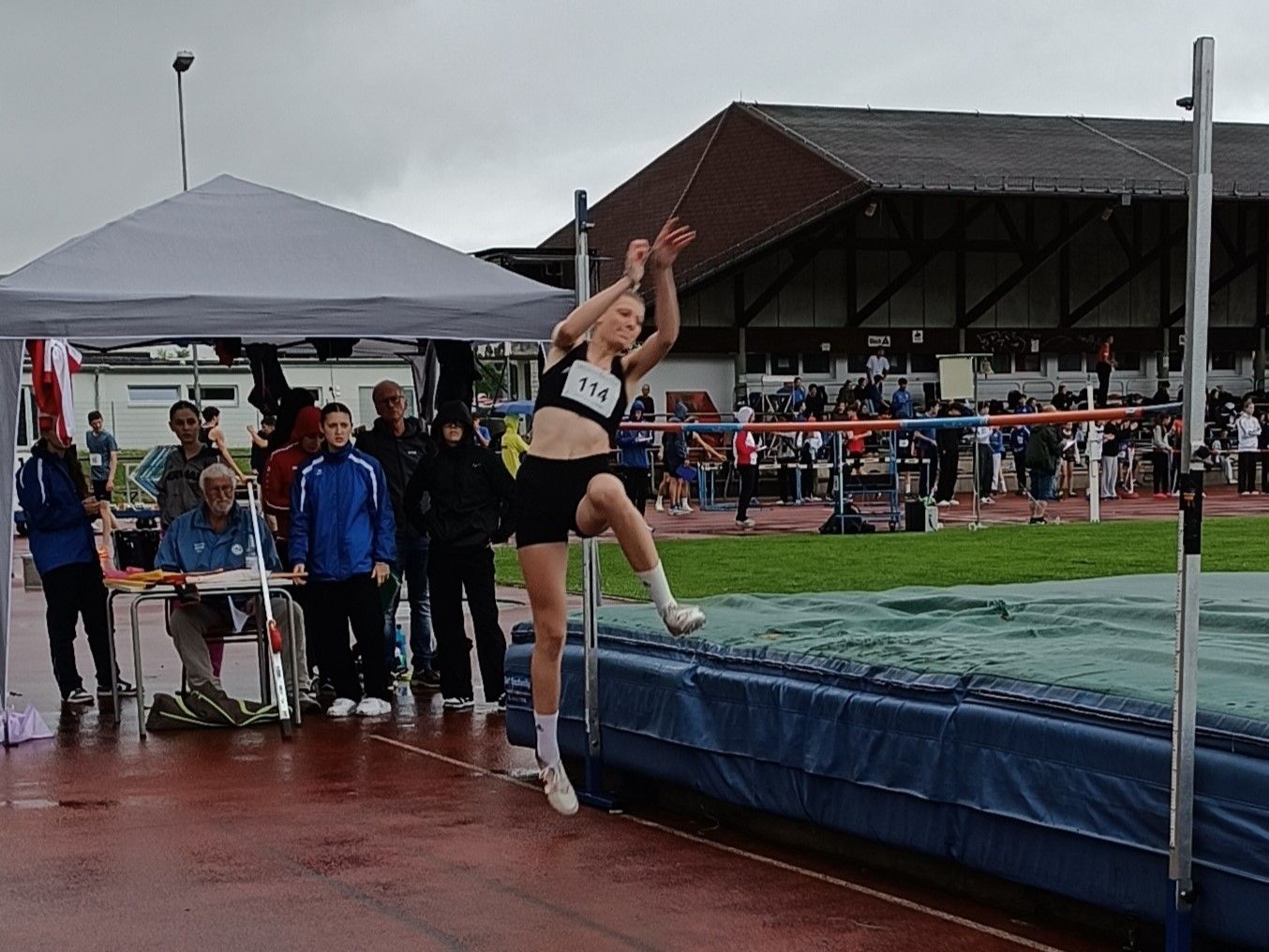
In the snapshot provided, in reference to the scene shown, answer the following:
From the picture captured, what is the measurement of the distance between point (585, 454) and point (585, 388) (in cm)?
25

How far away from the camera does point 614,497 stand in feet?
21.3

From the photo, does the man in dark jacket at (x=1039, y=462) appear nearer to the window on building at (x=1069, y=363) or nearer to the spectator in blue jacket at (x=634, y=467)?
the spectator in blue jacket at (x=634, y=467)

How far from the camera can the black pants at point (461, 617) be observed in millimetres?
10344

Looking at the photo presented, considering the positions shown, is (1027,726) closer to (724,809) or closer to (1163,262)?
(724,809)

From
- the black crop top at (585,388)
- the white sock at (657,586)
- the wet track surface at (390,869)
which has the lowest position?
the wet track surface at (390,869)

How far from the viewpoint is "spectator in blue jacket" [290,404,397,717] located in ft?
33.3

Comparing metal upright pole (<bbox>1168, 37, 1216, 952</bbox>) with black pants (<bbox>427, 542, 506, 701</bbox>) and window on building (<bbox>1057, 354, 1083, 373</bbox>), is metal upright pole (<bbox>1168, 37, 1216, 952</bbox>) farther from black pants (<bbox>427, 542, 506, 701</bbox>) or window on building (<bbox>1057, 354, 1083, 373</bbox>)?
window on building (<bbox>1057, 354, 1083, 373</bbox>)

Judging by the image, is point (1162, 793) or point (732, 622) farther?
point (732, 622)

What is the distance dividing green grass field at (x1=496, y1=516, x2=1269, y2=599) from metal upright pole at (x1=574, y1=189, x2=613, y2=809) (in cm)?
781

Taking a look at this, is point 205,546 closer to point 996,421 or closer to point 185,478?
point 185,478

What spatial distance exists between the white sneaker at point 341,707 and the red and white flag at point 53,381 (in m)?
2.41

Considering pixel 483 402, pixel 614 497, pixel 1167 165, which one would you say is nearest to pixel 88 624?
pixel 614 497

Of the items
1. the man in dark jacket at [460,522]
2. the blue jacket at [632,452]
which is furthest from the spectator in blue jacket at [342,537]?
the blue jacket at [632,452]

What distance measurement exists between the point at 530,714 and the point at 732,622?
44.0 inches
